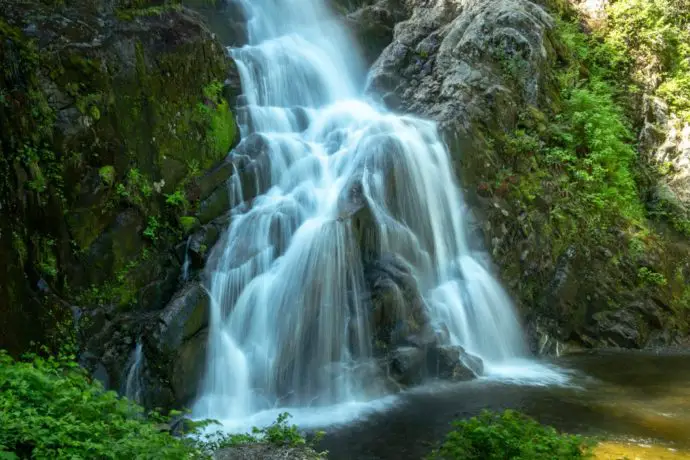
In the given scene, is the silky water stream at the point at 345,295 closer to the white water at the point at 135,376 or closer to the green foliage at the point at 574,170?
the white water at the point at 135,376

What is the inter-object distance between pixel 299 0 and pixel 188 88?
9.56 meters

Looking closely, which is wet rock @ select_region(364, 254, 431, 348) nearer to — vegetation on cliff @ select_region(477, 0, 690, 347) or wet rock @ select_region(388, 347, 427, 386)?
wet rock @ select_region(388, 347, 427, 386)

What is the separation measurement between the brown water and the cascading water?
49.6 inches

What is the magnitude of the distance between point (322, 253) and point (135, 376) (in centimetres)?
376

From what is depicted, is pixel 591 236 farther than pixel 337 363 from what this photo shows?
Yes

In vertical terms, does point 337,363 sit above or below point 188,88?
below

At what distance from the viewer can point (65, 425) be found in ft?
12.2

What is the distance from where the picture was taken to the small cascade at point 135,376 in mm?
8070

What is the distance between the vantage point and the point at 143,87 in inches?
407

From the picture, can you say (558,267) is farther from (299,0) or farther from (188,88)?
(299,0)

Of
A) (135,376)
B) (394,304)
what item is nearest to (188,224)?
(135,376)

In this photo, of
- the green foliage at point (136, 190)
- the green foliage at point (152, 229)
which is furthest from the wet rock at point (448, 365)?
the green foliage at point (136, 190)

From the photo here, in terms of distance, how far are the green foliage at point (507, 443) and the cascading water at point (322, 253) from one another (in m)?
4.22

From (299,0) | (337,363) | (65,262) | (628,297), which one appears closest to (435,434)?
(337,363)
